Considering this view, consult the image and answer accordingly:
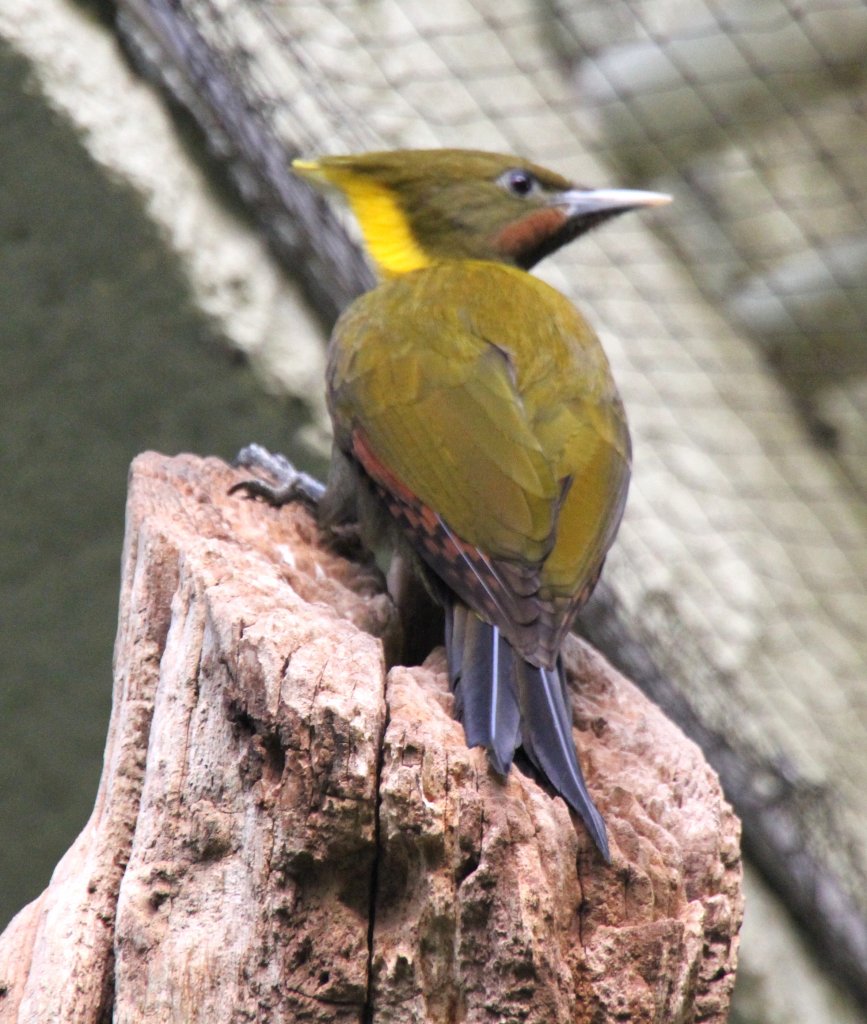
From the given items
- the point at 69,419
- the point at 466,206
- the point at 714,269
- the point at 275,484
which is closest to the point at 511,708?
the point at 275,484

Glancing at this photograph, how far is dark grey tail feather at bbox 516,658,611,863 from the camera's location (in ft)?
3.77

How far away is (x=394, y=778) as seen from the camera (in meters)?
1.05

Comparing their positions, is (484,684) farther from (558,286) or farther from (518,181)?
(558,286)

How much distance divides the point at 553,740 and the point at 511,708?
46 millimetres

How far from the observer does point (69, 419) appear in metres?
2.06

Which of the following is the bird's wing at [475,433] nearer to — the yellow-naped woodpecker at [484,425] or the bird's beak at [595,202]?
the yellow-naped woodpecker at [484,425]

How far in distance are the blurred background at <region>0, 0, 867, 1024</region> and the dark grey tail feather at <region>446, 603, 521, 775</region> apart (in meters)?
0.71

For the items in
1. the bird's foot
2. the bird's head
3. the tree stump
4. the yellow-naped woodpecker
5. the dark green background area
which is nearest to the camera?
the tree stump

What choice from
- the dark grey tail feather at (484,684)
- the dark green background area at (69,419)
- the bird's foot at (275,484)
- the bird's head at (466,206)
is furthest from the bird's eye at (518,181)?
the dark grey tail feather at (484,684)

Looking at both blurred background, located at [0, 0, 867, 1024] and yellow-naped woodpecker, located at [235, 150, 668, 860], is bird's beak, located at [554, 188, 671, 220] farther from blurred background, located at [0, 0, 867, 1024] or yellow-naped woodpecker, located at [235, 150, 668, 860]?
blurred background, located at [0, 0, 867, 1024]

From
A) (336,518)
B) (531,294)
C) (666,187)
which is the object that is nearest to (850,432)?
(666,187)

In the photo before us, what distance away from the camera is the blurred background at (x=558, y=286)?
1.93m

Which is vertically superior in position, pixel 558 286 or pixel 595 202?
pixel 595 202

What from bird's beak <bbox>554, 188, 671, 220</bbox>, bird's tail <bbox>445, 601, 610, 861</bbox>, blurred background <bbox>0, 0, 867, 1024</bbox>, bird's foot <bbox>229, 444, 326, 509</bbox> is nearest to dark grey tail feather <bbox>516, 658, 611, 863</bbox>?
bird's tail <bbox>445, 601, 610, 861</bbox>
